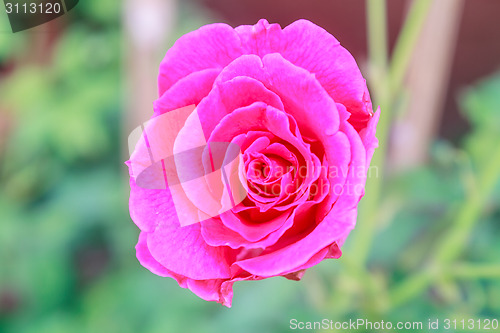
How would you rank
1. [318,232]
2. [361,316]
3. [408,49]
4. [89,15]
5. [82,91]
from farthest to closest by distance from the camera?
1. [89,15]
2. [82,91]
3. [361,316]
4. [408,49]
5. [318,232]

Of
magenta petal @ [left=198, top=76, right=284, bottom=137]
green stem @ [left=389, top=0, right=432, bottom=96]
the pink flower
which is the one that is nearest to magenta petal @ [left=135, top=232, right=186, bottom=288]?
the pink flower

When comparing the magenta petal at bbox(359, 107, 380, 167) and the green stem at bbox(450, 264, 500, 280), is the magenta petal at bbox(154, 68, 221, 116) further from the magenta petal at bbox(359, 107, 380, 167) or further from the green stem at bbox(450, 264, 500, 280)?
→ the green stem at bbox(450, 264, 500, 280)

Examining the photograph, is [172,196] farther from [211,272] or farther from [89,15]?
[89,15]

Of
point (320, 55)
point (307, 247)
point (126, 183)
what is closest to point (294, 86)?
point (320, 55)

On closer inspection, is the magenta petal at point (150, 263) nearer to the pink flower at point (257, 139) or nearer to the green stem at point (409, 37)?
the pink flower at point (257, 139)

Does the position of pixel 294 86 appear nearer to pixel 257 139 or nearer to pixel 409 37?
pixel 257 139

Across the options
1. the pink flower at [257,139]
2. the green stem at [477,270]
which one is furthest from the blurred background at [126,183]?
the pink flower at [257,139]

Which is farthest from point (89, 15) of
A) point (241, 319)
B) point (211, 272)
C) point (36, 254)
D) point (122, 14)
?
point (211, 272)
